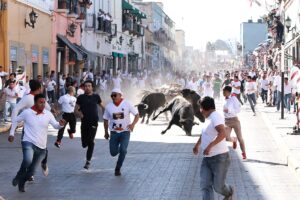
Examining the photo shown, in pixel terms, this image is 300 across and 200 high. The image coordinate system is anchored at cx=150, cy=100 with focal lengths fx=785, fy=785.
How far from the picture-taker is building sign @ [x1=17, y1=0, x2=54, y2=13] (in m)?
35.7

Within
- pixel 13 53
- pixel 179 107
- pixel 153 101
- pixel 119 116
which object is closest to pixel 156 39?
pixel 13 53

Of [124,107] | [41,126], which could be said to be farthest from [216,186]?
[124,107]

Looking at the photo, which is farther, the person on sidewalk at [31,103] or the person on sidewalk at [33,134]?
the person on sidewalk at [31,103]

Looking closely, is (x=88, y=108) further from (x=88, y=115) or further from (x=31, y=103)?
(x=31, y=103)

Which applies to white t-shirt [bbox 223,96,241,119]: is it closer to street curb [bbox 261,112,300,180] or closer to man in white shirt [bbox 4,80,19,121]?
street curb [bbox 261,112,300,180]

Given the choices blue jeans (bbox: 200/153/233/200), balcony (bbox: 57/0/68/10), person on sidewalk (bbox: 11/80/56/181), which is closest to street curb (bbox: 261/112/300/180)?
blue jeans (bbox: 200/153/233/200)

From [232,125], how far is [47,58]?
26.8 m

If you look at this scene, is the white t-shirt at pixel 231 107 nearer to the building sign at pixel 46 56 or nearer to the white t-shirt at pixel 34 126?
the white t-shirt at pixel 34 126

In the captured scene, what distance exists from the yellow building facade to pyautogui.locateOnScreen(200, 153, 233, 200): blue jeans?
77.9 feet

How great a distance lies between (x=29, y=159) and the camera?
37.3 ft

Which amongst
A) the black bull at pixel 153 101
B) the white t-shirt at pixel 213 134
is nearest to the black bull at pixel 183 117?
the black bull at pixel 153 101

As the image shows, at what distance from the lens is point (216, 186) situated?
9.07m

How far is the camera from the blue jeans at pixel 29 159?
1123 cm

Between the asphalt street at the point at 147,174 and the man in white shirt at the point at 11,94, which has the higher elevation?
the man in white shirt at the point at 11,94
